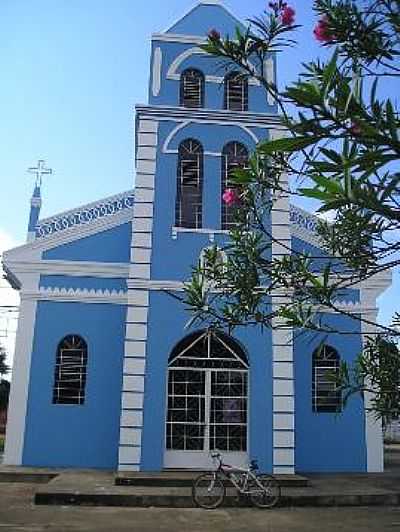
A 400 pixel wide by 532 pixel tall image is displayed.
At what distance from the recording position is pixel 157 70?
1352 cm

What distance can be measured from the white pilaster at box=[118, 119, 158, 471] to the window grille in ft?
2.37

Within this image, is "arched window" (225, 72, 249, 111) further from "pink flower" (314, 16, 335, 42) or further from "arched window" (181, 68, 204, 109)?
"pink flower" (314, 16, 335, 42)

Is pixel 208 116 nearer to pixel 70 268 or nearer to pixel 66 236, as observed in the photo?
pixel 66 236

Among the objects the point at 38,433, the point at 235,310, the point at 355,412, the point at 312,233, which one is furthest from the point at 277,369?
the point at 235,310

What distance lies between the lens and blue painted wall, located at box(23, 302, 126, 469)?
1240 cm

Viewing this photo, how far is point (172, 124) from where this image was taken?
13.1 m

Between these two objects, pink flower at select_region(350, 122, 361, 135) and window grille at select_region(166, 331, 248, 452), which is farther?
window grille at select_region(166, 331, 248, 452)

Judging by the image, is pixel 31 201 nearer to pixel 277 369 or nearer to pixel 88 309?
Result: pixel 88 309

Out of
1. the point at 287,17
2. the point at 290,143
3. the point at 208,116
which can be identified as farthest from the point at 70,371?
the point at 290,143

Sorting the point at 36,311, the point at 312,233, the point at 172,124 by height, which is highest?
the point at 172,124

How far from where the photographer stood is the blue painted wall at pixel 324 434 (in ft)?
42.8

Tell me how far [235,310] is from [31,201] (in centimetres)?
1088

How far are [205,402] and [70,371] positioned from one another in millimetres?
2917

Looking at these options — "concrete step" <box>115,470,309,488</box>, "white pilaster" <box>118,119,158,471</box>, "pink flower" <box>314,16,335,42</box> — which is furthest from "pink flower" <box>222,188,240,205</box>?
"white pilaster" <box>118,119,158,471</box>
